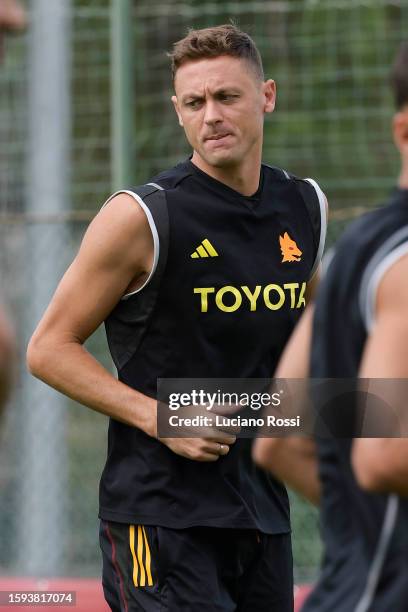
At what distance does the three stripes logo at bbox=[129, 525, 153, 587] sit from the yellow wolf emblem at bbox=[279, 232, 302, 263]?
0.92 metres

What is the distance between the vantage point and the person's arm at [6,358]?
6.52 ft

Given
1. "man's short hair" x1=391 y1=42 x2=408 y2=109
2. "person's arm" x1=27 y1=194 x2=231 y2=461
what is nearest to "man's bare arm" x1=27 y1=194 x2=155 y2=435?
"person's arm" x1=27 y1=194 x2=231 y2=461

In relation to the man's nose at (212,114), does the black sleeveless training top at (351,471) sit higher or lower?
lower

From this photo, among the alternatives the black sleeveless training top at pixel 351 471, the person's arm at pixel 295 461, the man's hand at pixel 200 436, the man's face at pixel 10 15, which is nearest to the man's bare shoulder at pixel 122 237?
the man's hand at pixel 200 436

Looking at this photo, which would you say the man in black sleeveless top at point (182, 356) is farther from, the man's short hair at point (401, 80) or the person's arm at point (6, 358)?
the person's arm at point (6, 358)

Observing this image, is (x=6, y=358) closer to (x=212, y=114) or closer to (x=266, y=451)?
(x=266, y=451)

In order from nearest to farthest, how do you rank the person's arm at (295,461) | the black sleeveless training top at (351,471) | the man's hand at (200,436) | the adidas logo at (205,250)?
the black sleeveless training top at (351,471)
the person's arm at (295,461)
the man's hand at (200,436)
the adidas logo at (205,250)

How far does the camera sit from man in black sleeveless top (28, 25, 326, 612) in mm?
3949

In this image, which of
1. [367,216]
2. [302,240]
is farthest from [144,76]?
[367,216]

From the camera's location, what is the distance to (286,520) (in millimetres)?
4156

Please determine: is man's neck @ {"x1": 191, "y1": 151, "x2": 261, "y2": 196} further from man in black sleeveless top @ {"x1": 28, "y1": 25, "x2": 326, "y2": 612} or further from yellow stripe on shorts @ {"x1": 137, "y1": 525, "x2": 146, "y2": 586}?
yellow stripe on shorts @ {"x1": 137, "y1": 525, "x2": 146, "y2": 586}

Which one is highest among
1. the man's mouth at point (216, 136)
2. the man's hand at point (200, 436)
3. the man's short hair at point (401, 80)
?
the man's short hair at point (401, 80)

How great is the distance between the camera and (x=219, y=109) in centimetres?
418

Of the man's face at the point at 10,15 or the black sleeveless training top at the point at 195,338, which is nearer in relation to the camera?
the man's face at the point at 10,15
